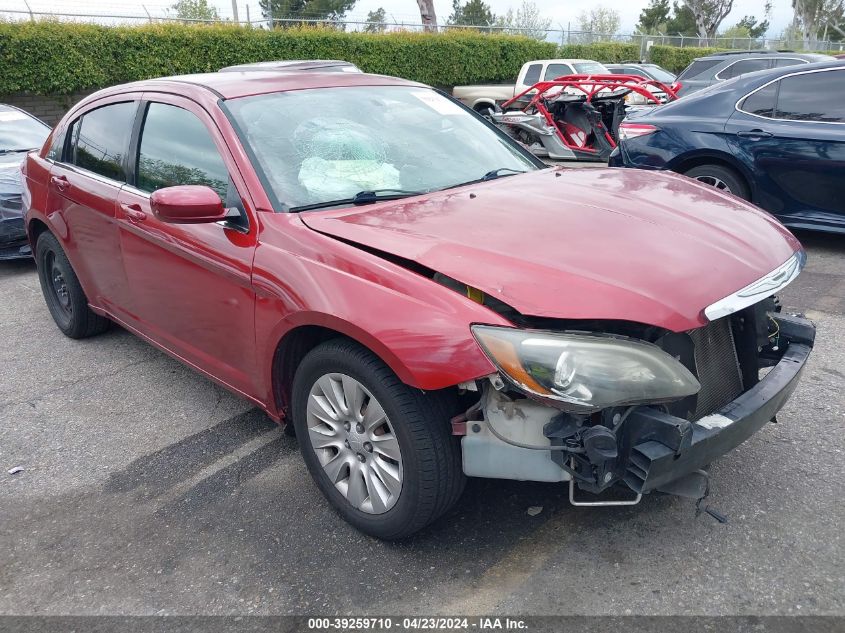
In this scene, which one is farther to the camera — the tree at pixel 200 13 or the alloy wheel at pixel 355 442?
the tree at pixel 200 13

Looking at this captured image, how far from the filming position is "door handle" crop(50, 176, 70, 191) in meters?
4.40

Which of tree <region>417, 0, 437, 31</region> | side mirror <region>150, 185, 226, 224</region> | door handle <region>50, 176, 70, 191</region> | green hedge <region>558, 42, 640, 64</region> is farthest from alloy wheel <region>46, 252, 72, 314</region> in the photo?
green hedge <region>558, 42, 640, 64</region>

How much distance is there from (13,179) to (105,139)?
12.0 feet

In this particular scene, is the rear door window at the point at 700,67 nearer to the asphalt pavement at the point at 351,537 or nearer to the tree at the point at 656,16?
the asphalt pavement at the point at 351,537

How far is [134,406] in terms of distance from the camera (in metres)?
4.05

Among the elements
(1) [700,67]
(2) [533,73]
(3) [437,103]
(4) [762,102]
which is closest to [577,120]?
(4) [762,102]

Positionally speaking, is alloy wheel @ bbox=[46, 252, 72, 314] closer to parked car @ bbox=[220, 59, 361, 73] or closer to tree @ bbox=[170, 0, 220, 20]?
parked car @ bbox=[220, 59, 361, 73]

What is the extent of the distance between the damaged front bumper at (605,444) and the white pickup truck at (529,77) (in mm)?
16065

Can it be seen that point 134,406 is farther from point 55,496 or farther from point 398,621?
point 398,621

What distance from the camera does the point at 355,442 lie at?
2.70 metres

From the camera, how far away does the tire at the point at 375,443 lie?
2445mm

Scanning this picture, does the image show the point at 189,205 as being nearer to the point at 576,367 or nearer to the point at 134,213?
the point at 134,213

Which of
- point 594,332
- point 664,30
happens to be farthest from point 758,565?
point 664,30

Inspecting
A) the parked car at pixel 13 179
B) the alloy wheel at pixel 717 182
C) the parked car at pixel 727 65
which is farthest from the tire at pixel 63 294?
the parked car at pixel 727 65
